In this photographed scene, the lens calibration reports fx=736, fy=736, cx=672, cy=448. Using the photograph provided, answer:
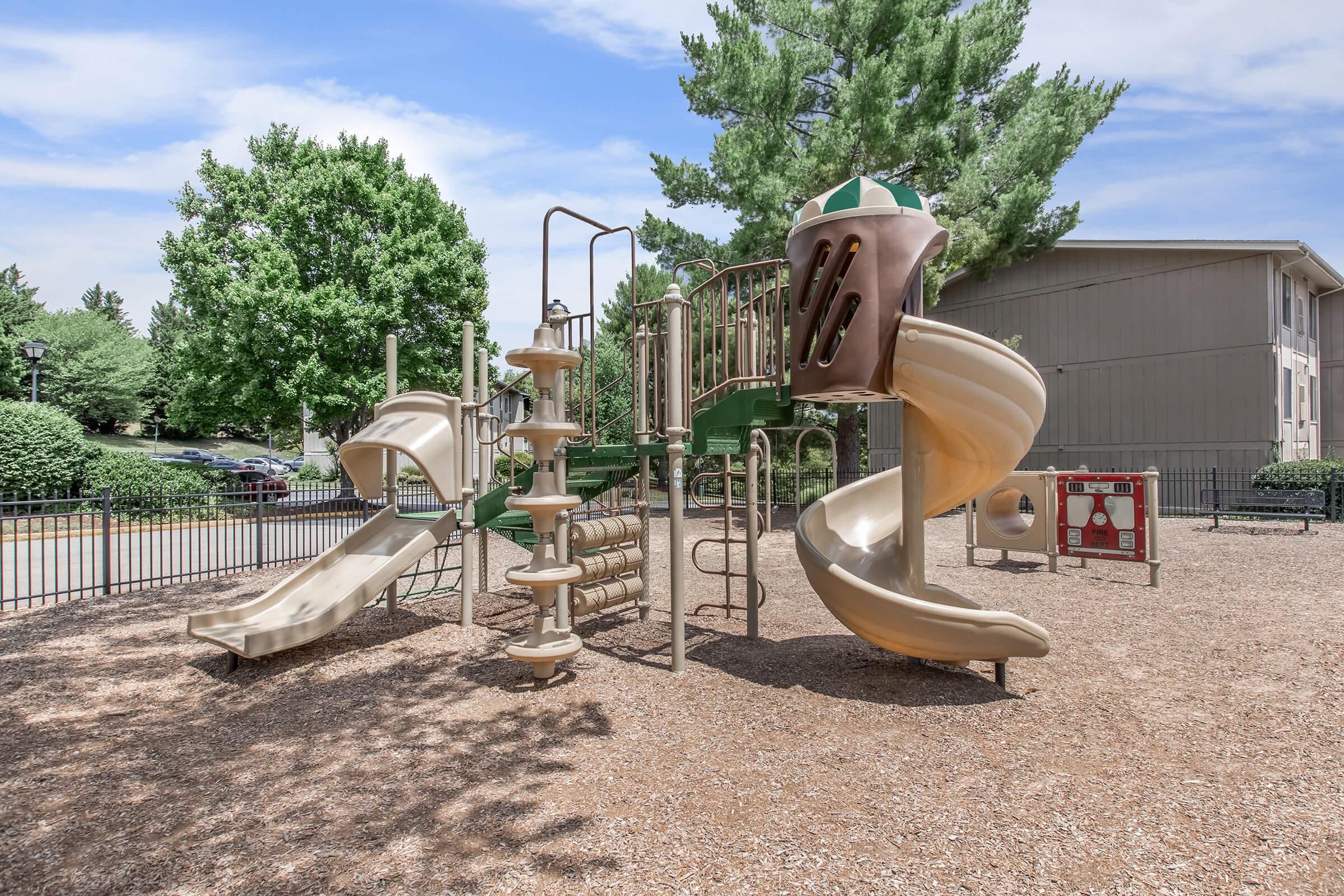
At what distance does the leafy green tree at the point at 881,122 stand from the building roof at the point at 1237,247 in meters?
1.39

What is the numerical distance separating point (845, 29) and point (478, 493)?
15818 millimetres

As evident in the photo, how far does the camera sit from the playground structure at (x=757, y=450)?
17.5 feet

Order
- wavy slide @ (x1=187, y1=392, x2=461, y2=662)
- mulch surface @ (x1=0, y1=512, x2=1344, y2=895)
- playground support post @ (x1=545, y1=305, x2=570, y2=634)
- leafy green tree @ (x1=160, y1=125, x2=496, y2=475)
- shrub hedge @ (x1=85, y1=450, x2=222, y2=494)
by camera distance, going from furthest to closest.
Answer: leafy green tree @ (x1=160, y1=125, x2=496, y2=475) < shrub hedge @ (x1=85, y1=450, x2=222, y2=494) < wavy slide @ (x1=187, y1=392, x2=461, y2=662) < playground support post @ (x1=545, y1=305, x2=570, y2=634) < mulch surface @ (x1=0, y1=512, x2=1344, y2=895)

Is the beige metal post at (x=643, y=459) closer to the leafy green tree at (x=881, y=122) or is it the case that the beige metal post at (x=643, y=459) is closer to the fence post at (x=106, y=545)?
the fence post at (x=106, y=545)

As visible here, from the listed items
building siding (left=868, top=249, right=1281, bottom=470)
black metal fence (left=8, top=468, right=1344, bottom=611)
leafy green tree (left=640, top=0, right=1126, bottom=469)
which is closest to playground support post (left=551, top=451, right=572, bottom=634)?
black metal fence (left=8, top=468, right=1344, bottom=611)

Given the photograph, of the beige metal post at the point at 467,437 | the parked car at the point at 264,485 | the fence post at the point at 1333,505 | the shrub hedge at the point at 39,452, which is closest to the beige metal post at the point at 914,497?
the beige metal post at the point at 467,437

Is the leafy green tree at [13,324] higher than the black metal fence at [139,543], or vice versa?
the leafy green tree at [13,324]

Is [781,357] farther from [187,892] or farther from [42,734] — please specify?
[42,734]

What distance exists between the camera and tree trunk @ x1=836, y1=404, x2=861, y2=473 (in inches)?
757

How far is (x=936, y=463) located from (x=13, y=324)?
2261 inches

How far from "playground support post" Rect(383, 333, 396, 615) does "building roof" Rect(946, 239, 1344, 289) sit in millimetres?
16754

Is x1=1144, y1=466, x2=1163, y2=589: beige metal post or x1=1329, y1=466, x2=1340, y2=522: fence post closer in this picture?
x1=1144, y1=466, x2=1163, y2=589: beige metal post

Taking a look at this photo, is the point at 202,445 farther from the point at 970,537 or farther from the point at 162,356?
the point at 970,537

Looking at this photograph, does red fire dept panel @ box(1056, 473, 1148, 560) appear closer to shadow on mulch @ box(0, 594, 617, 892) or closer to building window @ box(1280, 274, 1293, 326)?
shadow on mulch @ box(0, 594, 617, 892)
